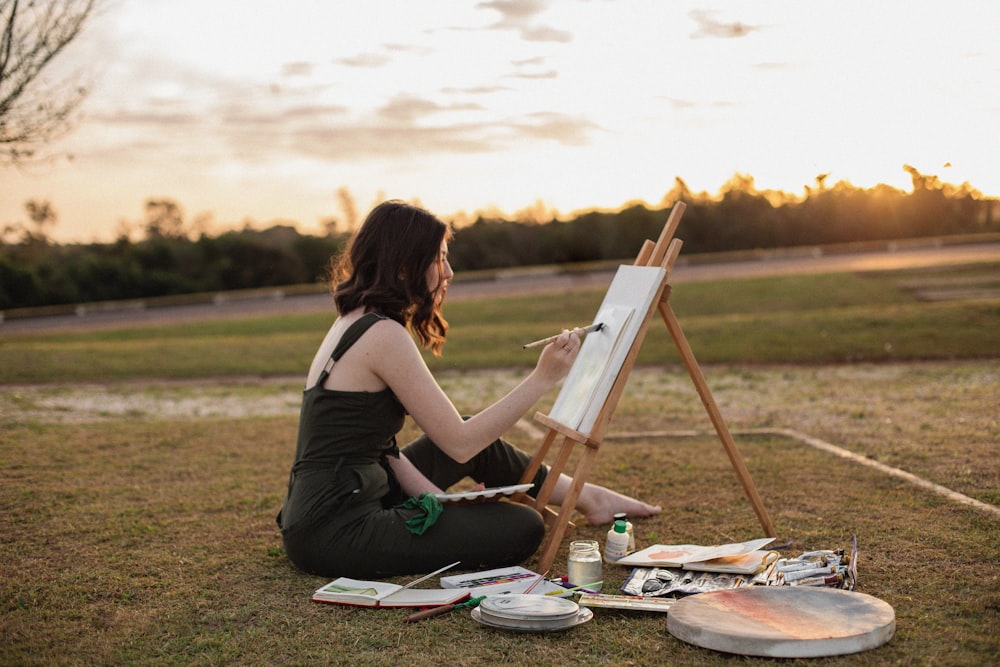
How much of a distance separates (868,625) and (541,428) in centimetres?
553

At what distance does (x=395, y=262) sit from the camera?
155 inches

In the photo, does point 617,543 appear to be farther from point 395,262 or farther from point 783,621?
point 395,262

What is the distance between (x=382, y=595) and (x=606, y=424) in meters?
1.19

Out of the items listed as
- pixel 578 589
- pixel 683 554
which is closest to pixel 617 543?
pixel 683 554

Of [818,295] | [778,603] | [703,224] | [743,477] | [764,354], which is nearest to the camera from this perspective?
[778,603]

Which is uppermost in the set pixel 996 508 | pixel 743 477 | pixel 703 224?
pixel 703 224

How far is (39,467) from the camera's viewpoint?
22.6 ft

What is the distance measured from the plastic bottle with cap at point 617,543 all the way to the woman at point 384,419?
0.46 m

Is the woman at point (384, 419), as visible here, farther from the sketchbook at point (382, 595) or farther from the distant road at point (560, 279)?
the distant road at point (560, 279)

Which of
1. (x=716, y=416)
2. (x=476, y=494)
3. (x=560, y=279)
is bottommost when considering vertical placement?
Result: (x=476, y=494)

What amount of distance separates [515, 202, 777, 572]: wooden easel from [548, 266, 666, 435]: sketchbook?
0.11ft

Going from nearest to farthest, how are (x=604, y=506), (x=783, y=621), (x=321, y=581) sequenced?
1. (x=783, y=621)
2. (x=321, y=581)
3. (x=604, y=506)

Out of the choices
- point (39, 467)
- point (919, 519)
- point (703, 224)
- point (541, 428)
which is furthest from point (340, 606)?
point (703, 224)

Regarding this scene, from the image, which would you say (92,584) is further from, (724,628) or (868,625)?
(868,625)
